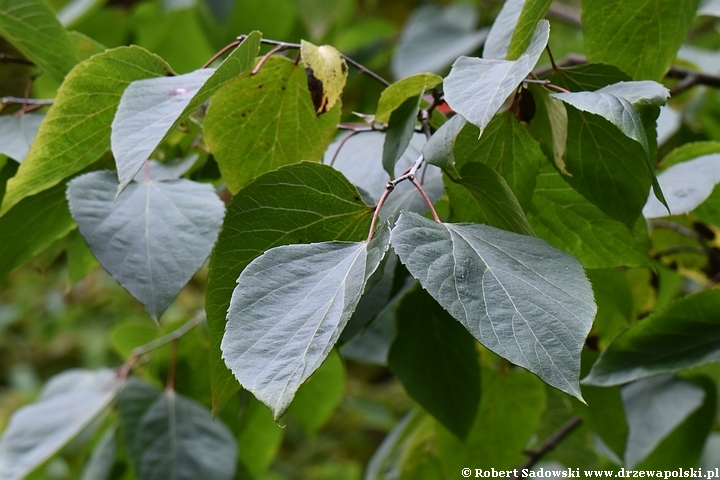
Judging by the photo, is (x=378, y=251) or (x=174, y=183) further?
(x=174, y=183)

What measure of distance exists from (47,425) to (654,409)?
1.69ft

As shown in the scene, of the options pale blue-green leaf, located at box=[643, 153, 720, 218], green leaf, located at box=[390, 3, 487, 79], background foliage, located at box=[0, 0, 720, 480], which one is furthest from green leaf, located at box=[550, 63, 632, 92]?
green leaf, located at box=[390, 3, 487, 79]

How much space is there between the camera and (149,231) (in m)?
0.39

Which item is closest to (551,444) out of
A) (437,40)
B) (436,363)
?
(436,363)

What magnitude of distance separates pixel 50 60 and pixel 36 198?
97 millimetres

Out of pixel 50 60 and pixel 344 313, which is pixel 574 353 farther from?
pixel 50 60

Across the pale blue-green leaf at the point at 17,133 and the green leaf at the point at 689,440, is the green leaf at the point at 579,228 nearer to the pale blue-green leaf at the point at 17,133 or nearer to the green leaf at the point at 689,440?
the green leaf at the point at 689,440

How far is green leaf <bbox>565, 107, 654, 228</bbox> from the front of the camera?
37 centimetres

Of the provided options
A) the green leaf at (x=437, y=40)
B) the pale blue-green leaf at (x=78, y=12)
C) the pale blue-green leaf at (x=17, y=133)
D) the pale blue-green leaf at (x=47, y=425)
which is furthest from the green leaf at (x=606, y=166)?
the pale blue-green leaf at (x=78, y=12)

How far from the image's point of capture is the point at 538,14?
359mm

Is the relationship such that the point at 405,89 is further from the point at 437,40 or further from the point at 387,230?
the point at 437,40

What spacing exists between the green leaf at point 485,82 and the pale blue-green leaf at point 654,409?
1.09ft

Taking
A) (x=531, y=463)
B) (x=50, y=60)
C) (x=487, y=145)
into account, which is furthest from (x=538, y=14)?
(x=531, y=463)

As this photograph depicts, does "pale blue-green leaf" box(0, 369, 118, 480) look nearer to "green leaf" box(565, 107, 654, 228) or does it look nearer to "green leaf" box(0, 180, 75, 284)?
"green leaf" box(0, 180, 75, 284)
